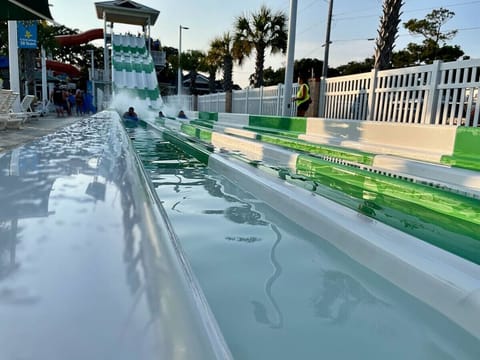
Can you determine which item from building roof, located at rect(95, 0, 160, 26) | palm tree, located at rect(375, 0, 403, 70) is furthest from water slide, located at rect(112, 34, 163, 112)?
palm tree, located at rect(375, 0, 403, 70)

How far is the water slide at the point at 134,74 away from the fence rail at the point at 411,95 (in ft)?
35.0

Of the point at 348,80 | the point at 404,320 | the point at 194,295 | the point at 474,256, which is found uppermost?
the point at 348,80

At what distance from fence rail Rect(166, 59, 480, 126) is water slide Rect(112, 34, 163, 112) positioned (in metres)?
10.7

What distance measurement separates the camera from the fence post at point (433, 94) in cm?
435

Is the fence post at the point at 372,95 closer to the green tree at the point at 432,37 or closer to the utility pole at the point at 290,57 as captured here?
the utility pole at the point at 290,57

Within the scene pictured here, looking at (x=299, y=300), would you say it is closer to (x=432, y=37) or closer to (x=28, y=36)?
(x=28, y=36)

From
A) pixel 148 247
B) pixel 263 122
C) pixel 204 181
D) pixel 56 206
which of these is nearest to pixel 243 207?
pixel 204 181

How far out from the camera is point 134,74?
17.5 metres

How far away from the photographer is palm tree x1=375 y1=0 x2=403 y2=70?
6277 millimetres

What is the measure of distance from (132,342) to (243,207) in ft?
6.49

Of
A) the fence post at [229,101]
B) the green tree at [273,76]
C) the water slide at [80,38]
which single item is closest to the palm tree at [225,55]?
the fence post at [229,101]

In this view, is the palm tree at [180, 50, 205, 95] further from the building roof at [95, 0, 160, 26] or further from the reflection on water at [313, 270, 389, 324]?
the reflection on water at [313, 270, 389, 324]

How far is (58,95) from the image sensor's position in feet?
54.2

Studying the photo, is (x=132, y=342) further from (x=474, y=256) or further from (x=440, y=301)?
(x=474, y=256)
